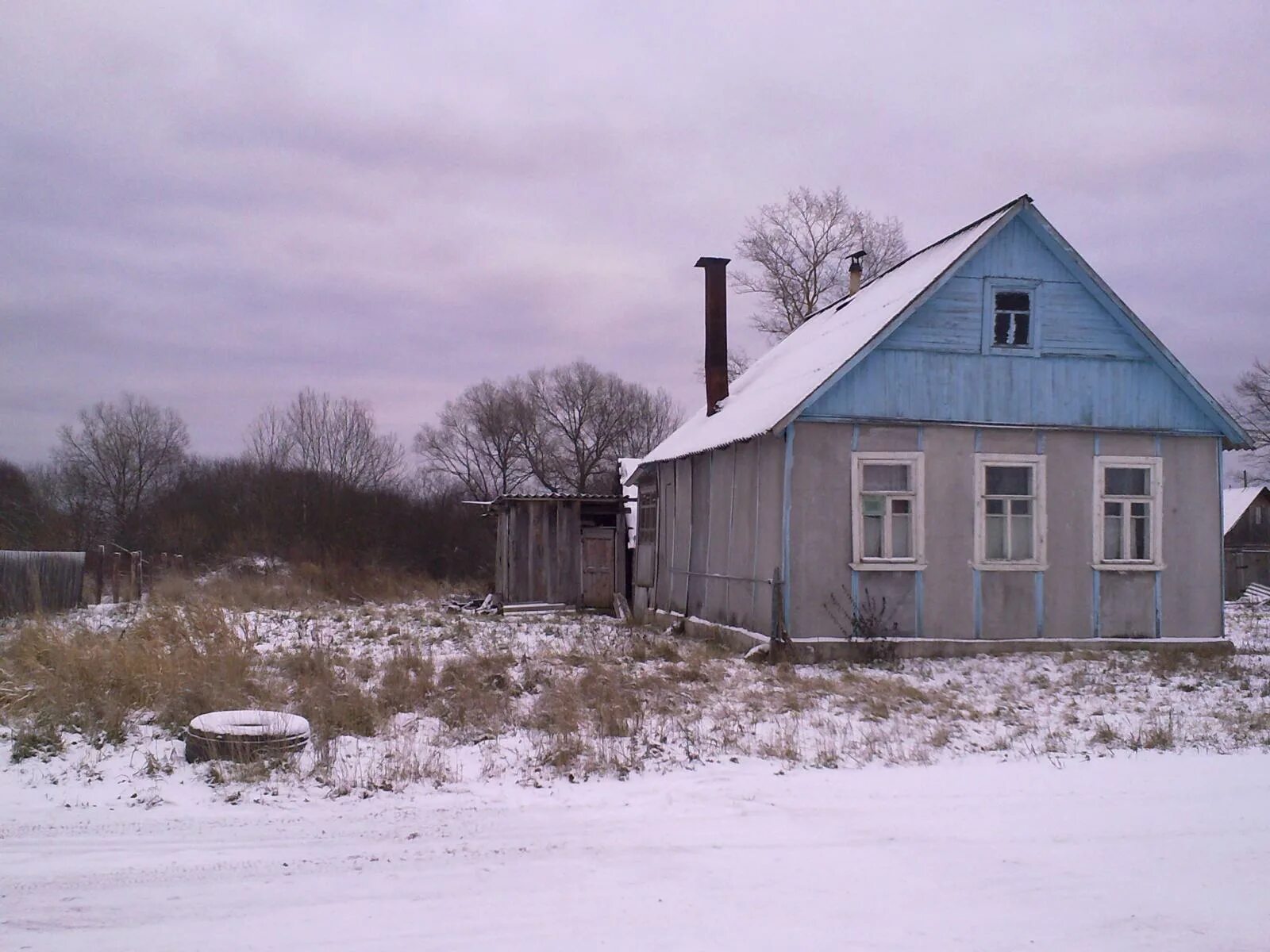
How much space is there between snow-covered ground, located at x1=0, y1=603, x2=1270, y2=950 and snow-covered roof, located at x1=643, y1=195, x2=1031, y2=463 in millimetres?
5291

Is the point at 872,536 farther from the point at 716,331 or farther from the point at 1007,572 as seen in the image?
the point at 716,331

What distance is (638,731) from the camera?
29.8 feet

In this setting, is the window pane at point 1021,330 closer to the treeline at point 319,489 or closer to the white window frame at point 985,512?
the white window frame at point 985,512

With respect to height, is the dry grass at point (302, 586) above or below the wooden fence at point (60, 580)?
below

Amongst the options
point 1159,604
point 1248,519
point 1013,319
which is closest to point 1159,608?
point 1159,604

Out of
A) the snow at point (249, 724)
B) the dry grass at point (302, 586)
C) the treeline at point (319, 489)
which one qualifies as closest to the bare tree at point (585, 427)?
the treeline at point (319, 489)

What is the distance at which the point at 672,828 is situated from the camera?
6.54 m

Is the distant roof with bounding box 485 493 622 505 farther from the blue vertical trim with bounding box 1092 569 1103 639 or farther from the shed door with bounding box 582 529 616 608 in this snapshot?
the blue vertical trim with bounding box 1092 569 1103 639

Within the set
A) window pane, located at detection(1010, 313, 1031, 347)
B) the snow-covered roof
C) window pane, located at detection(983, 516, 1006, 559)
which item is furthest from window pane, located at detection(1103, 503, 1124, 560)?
the snow-covered roof

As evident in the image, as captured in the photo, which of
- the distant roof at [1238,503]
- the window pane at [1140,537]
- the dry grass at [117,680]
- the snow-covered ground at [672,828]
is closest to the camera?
the snow-covered ground at [672,828]

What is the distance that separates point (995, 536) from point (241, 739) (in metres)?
11.3

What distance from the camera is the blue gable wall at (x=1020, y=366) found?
15.1 meters

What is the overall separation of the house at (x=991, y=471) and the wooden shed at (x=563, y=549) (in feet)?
29.8

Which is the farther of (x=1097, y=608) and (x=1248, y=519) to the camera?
(x=1248, y=519)
